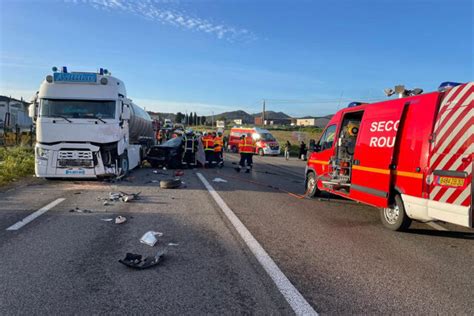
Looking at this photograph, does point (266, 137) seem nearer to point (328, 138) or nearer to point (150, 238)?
point (328, 138)

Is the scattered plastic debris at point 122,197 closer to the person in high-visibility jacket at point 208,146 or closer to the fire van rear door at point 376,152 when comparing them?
the fire van rear door at point 376,152

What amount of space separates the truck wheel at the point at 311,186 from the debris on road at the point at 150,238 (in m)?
4.94

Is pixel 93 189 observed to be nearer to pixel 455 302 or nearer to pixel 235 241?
pixel 235 241

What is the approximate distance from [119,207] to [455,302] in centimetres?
634

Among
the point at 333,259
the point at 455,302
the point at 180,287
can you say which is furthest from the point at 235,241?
the point at 455,302

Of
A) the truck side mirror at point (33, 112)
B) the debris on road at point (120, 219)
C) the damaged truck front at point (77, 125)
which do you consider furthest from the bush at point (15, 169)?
the debris on road at point (120, 219)

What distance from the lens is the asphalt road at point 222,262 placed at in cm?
363

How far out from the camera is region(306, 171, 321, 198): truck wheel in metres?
9.80

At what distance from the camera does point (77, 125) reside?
11.1m

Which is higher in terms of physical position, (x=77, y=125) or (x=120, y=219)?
(x=77, y=125)

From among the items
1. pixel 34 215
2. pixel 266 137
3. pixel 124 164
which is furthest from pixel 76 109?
pixel 266 137

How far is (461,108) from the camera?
543 cm

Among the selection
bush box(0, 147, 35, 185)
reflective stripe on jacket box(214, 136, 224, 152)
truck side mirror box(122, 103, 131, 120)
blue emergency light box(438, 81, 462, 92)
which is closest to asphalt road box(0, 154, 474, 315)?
blue emergency light box(438, 81, 462, 92)

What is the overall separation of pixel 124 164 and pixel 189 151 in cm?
467
